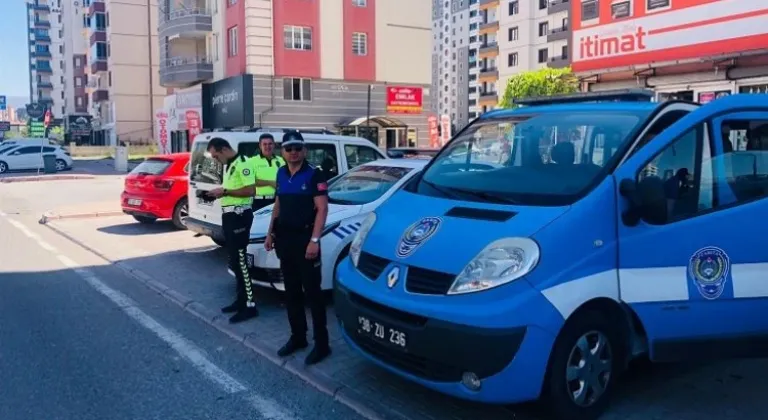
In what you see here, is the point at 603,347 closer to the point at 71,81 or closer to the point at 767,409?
the point at 767,409

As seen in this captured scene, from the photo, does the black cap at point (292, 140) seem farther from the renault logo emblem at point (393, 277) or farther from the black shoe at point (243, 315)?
the black shoe at point (243, 315)

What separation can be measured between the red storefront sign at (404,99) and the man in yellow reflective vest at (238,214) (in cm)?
3274

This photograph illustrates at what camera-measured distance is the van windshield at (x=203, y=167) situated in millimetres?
9692

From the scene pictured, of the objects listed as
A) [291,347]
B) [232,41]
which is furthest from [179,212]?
[232,41]

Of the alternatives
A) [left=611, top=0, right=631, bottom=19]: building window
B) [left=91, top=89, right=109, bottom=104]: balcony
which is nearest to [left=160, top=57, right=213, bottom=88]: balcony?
[left=611, top=0, right=631, bottom=19]: building window

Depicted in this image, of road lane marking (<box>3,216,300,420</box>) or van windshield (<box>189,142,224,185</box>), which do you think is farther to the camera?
van windshield (<box>189,142,224,185</box>)

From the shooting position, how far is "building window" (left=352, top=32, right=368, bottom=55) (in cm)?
3731

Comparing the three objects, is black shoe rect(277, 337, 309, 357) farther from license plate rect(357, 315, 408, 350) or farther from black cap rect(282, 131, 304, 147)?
black cap rect(282, 131, 304, 147)

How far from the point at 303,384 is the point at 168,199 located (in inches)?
336

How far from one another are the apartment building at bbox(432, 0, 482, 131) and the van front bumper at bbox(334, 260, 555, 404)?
109m

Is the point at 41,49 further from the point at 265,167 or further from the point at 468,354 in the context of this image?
the point at 468,354

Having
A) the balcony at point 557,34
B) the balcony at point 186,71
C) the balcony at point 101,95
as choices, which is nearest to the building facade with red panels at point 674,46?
the balcony at point 186,71

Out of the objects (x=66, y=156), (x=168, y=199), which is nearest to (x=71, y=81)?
(x=66, y=156)

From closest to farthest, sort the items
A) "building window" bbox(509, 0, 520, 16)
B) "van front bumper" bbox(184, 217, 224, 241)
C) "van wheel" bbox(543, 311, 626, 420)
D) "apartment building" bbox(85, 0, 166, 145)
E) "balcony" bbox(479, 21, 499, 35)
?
1. "van wheel" bbox(543, 311, 626, 420)
2. "van front bumper" bbox(184, 217, 224, 241)
3. "apartment building" bbox(85, 0, 166, 145)
4. "building window" bbox(509, 0, 520, 16)
5. "balcony" bbox(479, 21, 499, 35)
